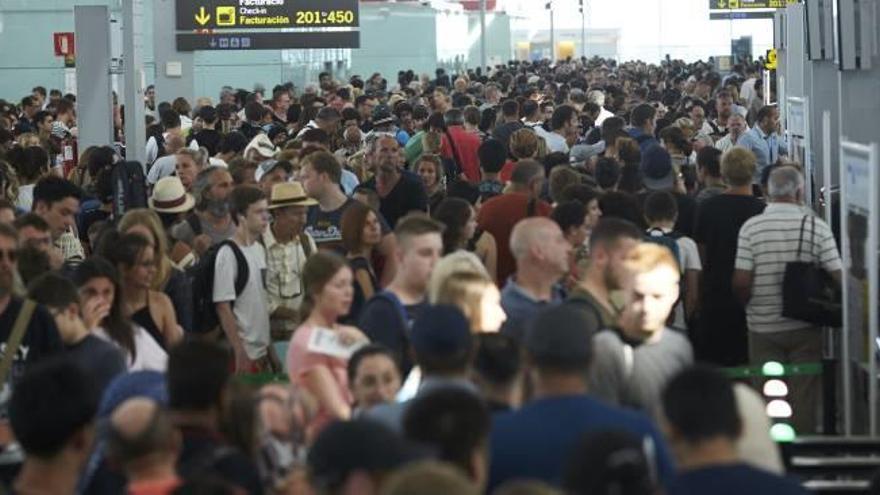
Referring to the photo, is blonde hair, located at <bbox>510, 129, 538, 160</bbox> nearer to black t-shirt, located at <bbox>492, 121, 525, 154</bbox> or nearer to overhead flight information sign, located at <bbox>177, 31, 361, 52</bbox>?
black t-shirt, located at <bbox>492, 121, 525, 154</bbox>

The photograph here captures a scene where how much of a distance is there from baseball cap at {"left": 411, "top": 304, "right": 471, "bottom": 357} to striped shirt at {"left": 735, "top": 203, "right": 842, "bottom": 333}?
495 centimetres

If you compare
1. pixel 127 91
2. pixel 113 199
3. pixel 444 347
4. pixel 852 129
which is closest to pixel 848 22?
pixel 852 129

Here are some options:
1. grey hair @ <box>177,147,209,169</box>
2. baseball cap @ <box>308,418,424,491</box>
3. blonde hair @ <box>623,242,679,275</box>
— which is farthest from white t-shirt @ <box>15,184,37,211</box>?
baseball cap @ <box>308,418,424,491</box>

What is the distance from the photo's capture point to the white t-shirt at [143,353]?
8.80 metres

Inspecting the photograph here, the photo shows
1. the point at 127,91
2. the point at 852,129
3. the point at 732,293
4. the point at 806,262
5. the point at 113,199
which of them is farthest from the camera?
the point at 127,91

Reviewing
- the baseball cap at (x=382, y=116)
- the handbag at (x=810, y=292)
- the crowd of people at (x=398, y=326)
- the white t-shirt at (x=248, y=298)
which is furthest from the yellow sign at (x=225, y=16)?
the handbag at (x=810, y=292)

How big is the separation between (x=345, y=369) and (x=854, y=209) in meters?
3.14

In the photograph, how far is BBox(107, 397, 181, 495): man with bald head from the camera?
5.64 meters

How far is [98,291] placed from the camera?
8859mm

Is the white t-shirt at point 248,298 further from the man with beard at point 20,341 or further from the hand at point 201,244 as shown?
the man with beard at point 20,341

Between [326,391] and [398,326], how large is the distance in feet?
3.61

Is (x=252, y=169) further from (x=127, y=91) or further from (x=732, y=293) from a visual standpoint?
(x=127, y=91)

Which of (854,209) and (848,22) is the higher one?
(848,22)

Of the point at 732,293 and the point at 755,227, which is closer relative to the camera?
the point at 755,227
